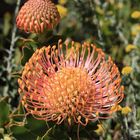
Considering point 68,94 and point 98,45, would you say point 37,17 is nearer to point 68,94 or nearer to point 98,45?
point 68,94

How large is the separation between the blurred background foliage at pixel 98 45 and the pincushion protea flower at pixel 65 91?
0.26ft

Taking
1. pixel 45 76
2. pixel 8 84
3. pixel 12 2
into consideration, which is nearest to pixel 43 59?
pixel 45 76

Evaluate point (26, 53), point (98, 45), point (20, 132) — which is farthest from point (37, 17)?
point (98, 45)

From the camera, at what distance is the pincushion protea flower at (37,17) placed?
8.71ft

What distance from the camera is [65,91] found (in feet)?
8.19

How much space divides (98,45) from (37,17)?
50.4 inches

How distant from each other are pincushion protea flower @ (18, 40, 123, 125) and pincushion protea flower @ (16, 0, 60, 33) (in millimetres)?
135

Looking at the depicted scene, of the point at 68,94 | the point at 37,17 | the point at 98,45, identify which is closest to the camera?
the point at 68,94

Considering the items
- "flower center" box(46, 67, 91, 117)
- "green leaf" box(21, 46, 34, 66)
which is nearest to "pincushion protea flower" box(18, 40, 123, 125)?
"flower center" box(46, 67, 91, 117)

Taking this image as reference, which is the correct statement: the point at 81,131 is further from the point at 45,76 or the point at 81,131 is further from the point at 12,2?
the point at 12,2

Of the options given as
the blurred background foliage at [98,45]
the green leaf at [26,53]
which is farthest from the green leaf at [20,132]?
the green leaf at [26,53]

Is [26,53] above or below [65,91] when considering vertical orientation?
above

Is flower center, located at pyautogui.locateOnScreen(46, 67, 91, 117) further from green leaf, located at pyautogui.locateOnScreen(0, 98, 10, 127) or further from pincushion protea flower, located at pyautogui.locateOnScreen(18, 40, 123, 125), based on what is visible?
green leaf, located at pyautogui.locateOnScreen(0, 98, 10, 127)

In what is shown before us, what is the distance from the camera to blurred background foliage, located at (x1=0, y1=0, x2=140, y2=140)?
8.33ft
